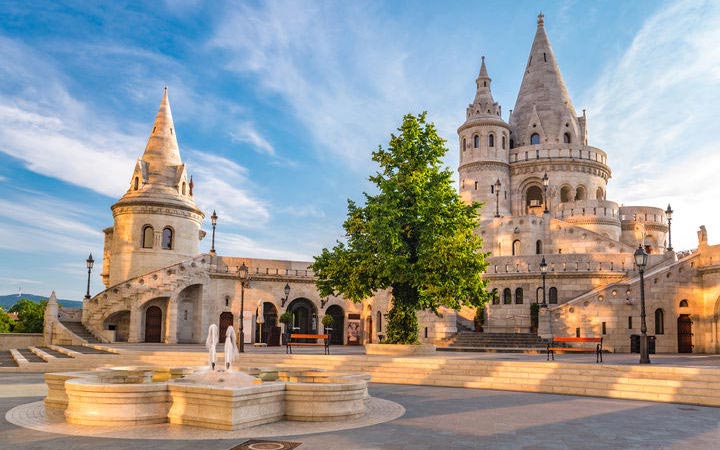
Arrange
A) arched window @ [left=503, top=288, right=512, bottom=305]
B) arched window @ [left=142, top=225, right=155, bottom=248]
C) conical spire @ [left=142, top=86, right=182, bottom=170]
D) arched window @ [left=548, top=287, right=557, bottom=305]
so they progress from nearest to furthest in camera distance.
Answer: arched window @ [left=548, top=287, right=557, bottom=305] < arched window @ [left=503, top=288, right=512, bottom=305] < arched window @ [left=142, top=225, right=155, bottom=248] < conical spire @ [left=142, top=86, right=182, bottom=170]

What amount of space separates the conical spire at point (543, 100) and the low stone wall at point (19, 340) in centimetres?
4861

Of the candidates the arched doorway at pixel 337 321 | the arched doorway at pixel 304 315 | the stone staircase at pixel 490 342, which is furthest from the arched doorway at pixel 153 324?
the stone staircase at pixel 490 342

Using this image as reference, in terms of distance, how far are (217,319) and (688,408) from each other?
31.0 meters

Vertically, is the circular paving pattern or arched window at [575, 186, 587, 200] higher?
arched window at [575, 186, 587, 200]

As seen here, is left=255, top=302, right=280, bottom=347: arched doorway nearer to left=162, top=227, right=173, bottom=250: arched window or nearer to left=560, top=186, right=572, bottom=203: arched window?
left=162, top=227, right=173, bottom=250: arched window

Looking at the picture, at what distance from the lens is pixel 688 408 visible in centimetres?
1466

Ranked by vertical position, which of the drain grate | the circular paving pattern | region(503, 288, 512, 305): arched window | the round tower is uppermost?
the round tower

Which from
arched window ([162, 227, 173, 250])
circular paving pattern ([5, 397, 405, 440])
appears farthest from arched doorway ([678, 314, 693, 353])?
arched window ([162, 227, 173, 250])

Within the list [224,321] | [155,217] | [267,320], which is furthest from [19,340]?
[267,320]

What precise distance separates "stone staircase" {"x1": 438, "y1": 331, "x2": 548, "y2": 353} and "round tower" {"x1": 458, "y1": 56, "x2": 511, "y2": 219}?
87.1 ft

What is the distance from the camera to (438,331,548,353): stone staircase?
32531 millimetres

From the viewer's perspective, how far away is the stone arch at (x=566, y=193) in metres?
59.5

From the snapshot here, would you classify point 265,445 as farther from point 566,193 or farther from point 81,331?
point 566,193

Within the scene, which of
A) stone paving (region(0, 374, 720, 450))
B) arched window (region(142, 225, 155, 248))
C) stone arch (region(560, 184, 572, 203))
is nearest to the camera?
stone paving (region(0, 374, 720, 450))
